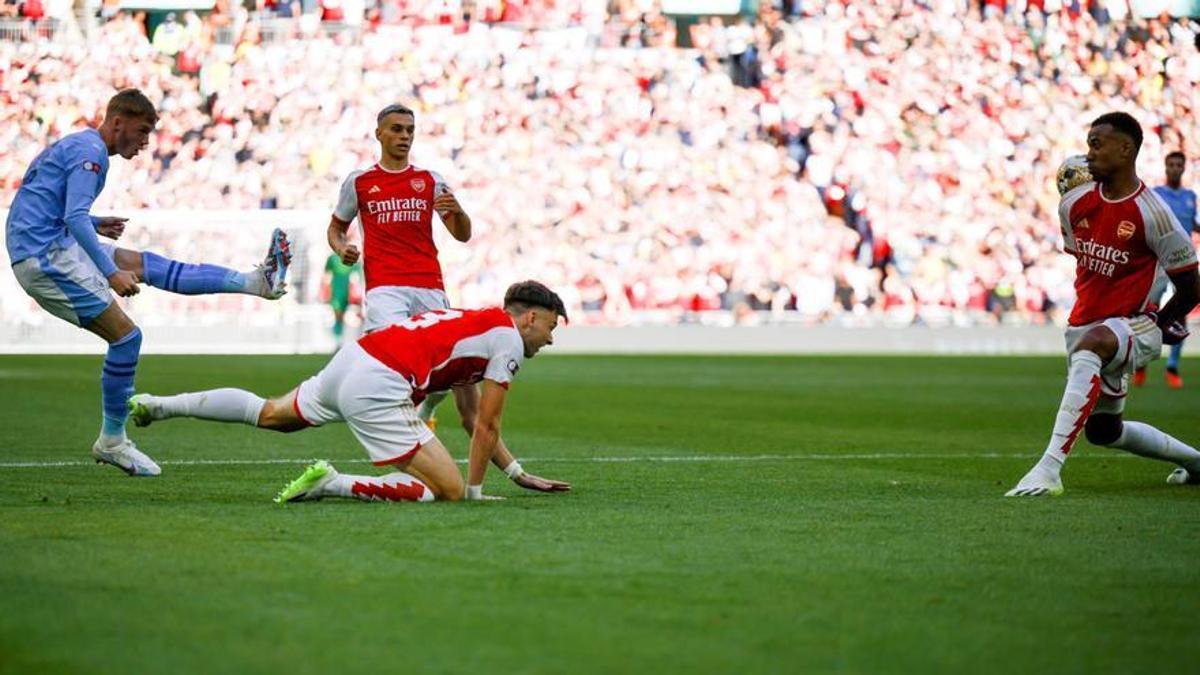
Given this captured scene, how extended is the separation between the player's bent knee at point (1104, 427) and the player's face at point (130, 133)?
4945mm

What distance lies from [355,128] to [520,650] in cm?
2996

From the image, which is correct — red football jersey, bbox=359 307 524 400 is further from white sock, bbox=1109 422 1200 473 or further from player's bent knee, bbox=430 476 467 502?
white sock, bbox=1109 422 1200 473

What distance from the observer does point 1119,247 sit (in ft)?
28.3

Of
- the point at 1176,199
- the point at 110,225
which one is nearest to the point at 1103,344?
the point at 110,225

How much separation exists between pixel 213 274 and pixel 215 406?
55.4 inches

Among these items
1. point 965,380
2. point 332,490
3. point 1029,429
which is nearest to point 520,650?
point 332,490

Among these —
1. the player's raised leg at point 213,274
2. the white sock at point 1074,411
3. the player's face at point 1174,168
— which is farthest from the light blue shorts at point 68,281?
the player's face at point 1174,168

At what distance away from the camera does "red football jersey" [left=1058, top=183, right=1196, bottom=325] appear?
28.1 feet

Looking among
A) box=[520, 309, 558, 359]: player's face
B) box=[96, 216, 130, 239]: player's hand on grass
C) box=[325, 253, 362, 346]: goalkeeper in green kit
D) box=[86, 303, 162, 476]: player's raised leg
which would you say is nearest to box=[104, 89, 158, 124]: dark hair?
box=[96, 216, 130, 239]: player's hand on grass

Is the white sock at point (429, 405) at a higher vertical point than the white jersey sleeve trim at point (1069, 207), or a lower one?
lower

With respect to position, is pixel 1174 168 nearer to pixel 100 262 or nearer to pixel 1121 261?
pixel 1121 261

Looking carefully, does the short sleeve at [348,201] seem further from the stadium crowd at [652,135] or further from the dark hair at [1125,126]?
the stadium crowd at [652,135]

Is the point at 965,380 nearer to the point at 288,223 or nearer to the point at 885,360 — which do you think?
the point at 885,360

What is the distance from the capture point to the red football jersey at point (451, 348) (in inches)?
306
